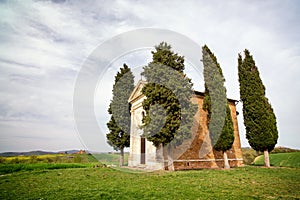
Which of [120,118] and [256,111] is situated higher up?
[120,118]

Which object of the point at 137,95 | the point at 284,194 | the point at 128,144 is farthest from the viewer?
the point at 128,144

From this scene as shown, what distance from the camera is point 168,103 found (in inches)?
535

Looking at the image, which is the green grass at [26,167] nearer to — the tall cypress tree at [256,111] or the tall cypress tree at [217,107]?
the tall cypress tree at [217,107]

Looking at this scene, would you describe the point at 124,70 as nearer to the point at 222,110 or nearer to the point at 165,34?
the point at 165,34

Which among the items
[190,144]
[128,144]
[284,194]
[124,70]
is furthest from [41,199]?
[124,70]

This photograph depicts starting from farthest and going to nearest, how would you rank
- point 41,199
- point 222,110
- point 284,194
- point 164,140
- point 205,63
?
point 205,63, point 222,110, point 164,140, point 284,194, point 41,199

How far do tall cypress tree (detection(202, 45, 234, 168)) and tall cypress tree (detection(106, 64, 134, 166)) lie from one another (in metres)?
10.3

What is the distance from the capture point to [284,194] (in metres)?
6.57

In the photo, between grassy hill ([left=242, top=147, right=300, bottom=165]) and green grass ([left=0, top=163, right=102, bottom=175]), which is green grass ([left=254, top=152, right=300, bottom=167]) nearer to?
grassy hill ([left=242, top=147, right=300, bottom=165])

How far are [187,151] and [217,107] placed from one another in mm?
4461

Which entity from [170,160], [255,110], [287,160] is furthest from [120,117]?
[287,160]

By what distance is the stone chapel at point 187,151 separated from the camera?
15.6 meters

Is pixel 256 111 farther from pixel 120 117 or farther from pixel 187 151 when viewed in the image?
pixel 120 117

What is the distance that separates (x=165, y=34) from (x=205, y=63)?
4268mm
